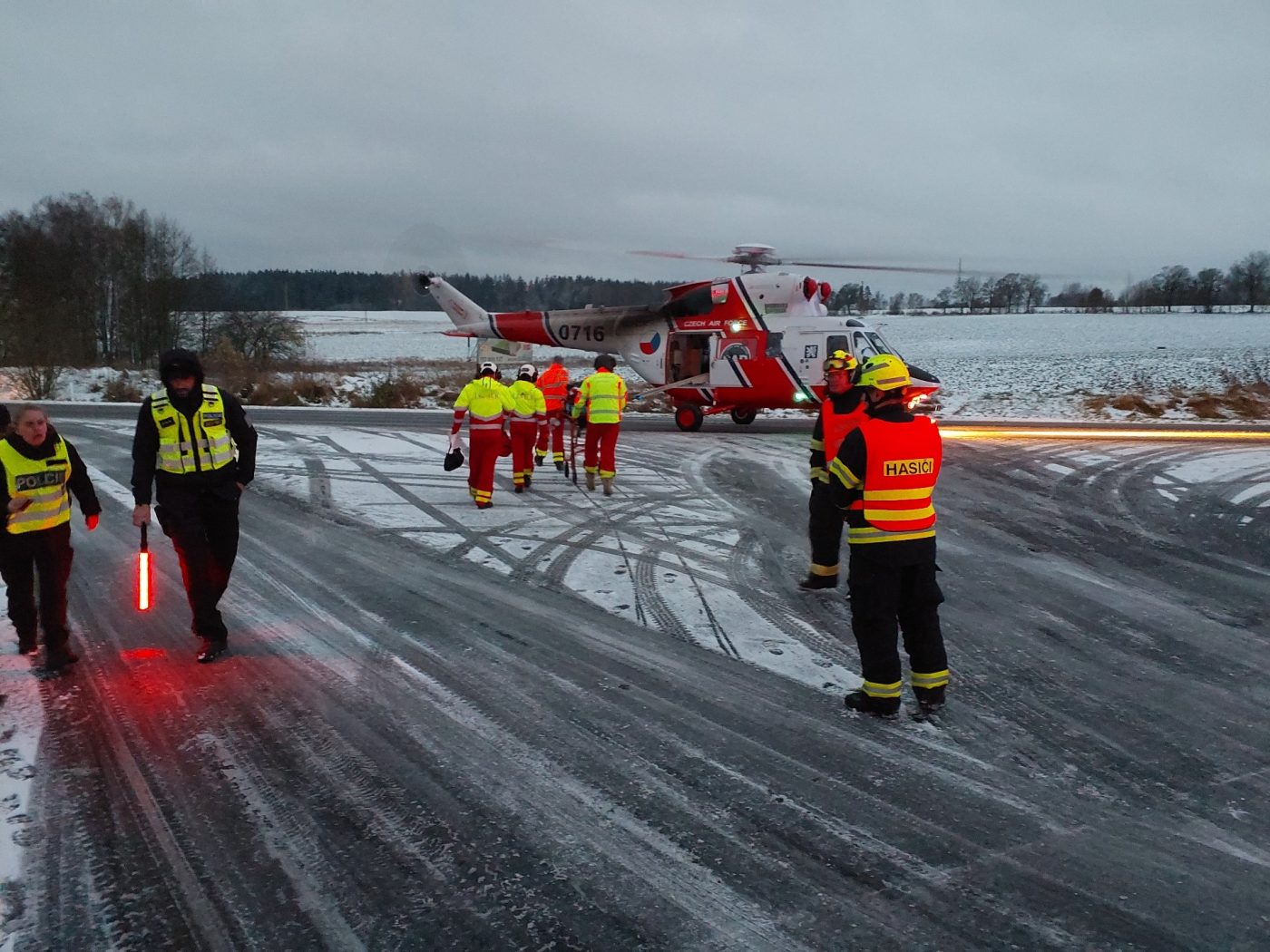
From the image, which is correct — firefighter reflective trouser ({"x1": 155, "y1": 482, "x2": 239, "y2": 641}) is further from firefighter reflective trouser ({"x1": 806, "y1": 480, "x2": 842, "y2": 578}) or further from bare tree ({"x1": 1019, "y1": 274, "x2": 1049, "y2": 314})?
bare tree ({"x1": 1019, "y1": 274, "x2": 1049, "y2": 314})

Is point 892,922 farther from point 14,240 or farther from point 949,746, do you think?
point 14,240

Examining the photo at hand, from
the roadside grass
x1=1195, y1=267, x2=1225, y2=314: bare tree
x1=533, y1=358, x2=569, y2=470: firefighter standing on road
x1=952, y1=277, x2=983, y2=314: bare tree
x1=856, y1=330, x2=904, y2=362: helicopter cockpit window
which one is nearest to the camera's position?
x1=533, y1=358, x2=569, y2=470: firefighter standing on road

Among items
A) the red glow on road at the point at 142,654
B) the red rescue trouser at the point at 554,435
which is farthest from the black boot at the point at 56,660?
the red rescue trouser at the point at 554,435

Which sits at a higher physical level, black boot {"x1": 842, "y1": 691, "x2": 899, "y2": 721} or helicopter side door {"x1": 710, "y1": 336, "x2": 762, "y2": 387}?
helicopter side door {"x1": 710, "y1": 336, "x2": 762, "y2": 387}

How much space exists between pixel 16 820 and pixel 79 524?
6.91 metres

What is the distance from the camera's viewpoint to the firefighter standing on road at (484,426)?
9.91 m

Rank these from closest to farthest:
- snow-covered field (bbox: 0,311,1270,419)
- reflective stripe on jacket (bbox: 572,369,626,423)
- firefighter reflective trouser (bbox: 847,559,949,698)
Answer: firefighter reflective trouser (bbox: 847,559,949,698), reflective stripe on jacket (bbox: 572,369,626,423), snow-covered field (bbox: 0,311,1270,419)

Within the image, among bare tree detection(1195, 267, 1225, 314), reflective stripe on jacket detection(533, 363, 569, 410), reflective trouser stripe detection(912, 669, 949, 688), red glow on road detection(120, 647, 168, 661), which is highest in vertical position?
bare tree detection(1195, 267, 1225, 314)

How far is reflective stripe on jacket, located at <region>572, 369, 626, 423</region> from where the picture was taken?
35.8 ft

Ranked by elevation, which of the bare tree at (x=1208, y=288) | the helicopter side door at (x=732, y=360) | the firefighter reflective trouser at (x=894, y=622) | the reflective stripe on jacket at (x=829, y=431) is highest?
the bare tree at (x=1208, y=288)

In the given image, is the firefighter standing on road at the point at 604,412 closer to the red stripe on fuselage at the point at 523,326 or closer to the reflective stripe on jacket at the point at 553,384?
the reflective stripe on jacket at the point at 553,384

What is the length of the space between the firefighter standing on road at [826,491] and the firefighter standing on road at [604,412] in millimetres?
4041

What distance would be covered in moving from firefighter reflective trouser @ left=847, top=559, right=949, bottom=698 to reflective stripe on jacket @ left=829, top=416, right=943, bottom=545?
0.61 feet

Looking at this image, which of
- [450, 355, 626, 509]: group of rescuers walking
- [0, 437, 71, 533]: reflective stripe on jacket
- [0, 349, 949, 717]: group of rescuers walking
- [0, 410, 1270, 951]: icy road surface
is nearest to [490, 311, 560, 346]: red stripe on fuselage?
[450, 355, 626, 509]: group of rescuers walking
